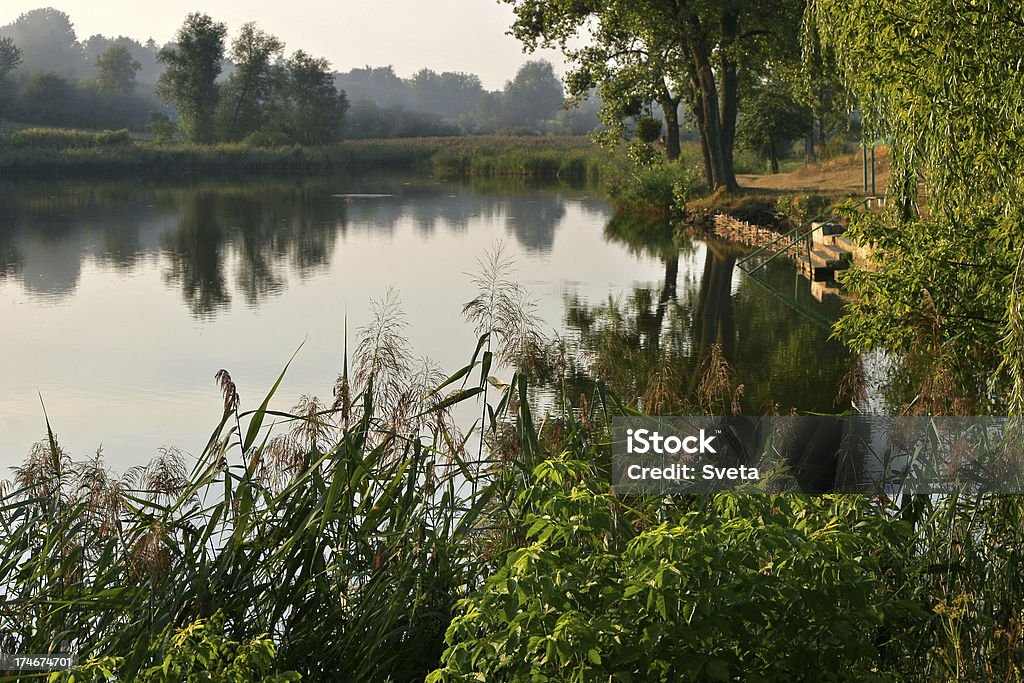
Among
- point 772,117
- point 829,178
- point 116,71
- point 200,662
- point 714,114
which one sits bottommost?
point 200,662

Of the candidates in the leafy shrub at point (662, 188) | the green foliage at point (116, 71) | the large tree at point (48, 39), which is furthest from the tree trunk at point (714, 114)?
the large tree at point (48, 39)

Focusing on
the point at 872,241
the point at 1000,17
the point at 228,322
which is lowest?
the point at 228,322

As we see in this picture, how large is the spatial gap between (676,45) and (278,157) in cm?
3047

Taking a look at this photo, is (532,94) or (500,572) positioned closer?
(500,572)

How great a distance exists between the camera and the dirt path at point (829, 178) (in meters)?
26.5

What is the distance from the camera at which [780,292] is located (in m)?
17.0

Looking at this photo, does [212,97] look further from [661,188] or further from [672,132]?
[661,188]

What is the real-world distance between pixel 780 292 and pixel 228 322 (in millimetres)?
7820

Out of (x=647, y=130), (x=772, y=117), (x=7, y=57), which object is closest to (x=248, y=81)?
(x=7, y=57)

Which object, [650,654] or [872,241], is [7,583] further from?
[872,241]

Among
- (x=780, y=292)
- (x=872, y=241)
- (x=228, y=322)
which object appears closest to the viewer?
(x=872, y=241)

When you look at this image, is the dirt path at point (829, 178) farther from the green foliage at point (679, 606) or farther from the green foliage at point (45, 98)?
the green foliage at point (45, 98)

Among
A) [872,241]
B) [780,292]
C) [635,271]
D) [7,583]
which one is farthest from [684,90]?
[7,583]

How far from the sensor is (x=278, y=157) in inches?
2135
